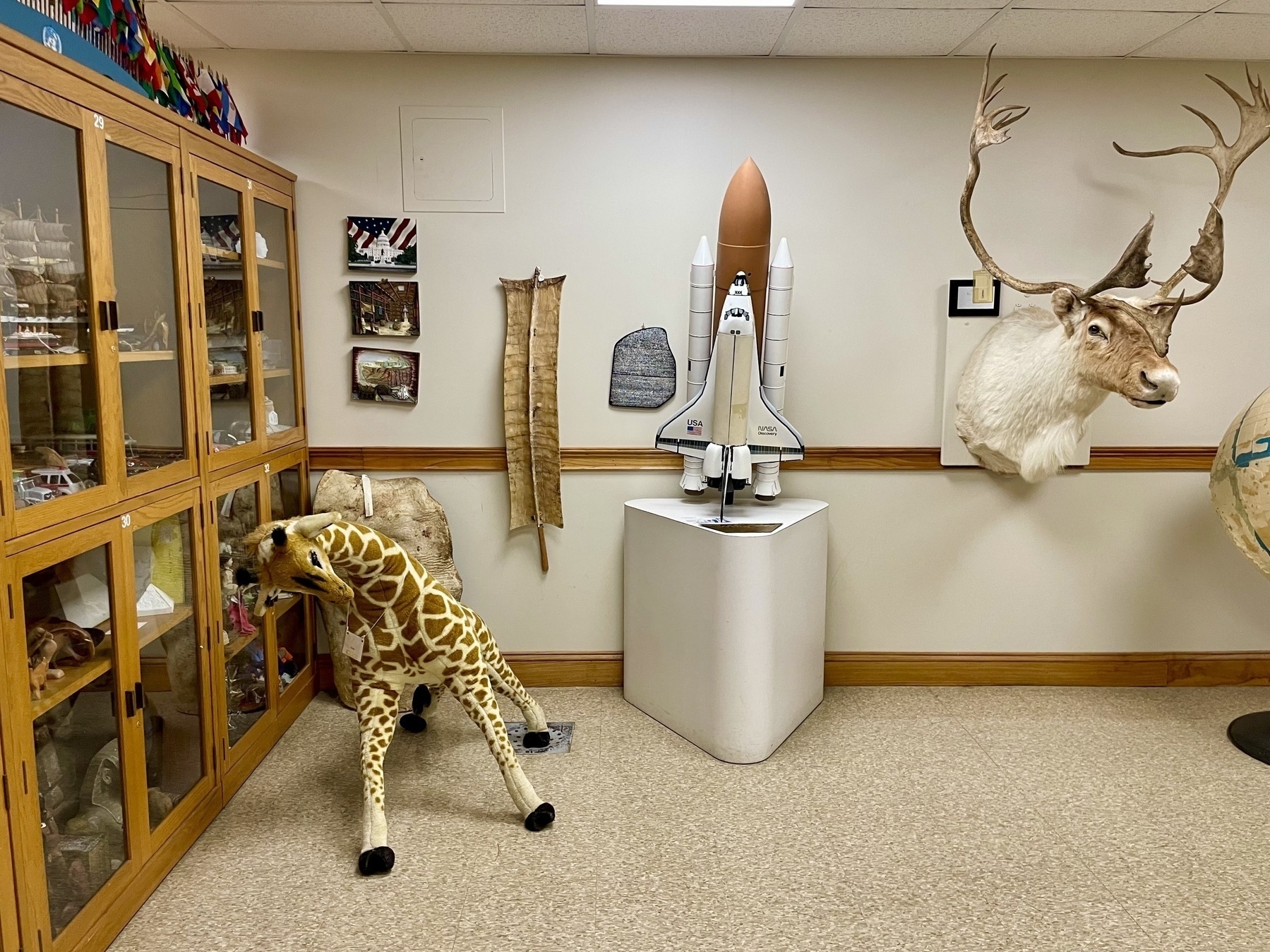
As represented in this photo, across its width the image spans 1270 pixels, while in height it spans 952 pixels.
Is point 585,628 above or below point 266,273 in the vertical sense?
below

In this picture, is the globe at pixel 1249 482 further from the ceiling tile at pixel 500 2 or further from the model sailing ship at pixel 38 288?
the model sailing ship at pixel 38 288

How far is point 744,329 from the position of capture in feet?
8.81

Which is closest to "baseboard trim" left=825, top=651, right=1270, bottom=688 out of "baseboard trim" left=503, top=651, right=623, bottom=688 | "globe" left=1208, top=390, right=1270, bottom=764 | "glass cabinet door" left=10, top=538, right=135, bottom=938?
"globe" left=1208, top=390, right=1270, bottom=764

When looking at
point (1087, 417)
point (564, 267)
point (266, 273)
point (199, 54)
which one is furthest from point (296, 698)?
point (1087, 417)

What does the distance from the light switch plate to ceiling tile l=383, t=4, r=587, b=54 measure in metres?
0.21

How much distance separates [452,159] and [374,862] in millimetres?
2306

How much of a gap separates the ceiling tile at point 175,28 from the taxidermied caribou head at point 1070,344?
2.46 meters

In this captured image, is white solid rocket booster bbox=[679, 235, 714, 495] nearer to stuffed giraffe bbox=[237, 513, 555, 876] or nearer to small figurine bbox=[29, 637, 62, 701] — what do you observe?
stuffed giraffe bbox=[237, 513, 555, 876]

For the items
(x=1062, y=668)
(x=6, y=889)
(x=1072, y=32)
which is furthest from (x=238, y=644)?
(x=1072, y=32)

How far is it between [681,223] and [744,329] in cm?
67

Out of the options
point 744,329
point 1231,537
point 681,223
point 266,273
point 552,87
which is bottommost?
point 1231,537

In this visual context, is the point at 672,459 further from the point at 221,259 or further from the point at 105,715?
the point at 105,715

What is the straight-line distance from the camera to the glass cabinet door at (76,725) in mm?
1706

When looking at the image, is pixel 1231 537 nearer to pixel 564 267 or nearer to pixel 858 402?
pixel 858 402
